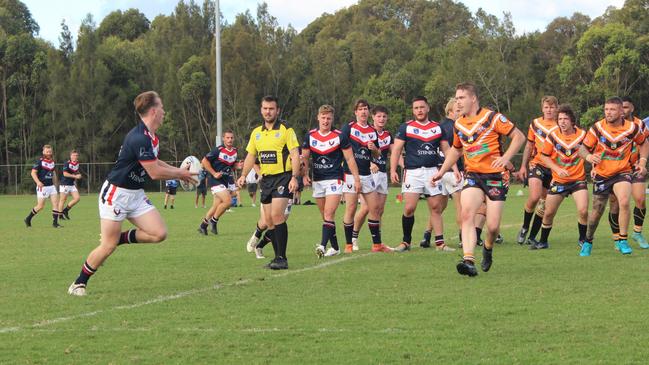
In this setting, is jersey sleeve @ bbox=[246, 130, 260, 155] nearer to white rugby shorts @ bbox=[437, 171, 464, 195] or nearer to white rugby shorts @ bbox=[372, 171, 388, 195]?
white rugby shorts @ bbox=[372, 171, 388, 195]

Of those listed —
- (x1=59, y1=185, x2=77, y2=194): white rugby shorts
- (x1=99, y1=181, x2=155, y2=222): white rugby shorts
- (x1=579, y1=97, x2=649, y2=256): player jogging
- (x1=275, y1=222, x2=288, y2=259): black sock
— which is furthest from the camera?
(x1=59, y1=185, x2=77, y2=194): white rugby shorts

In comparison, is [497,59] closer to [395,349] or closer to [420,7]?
[420,7]

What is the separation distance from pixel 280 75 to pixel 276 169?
6017cm

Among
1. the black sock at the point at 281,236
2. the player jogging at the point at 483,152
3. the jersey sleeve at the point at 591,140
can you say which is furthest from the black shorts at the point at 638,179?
the black sock at the point at 281,236

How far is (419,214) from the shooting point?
24.9 m

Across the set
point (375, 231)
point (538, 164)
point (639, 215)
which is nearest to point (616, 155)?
point (639, 215)

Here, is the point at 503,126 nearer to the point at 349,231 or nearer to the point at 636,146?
the point at 636,146

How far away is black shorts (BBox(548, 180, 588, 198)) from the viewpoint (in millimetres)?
12906

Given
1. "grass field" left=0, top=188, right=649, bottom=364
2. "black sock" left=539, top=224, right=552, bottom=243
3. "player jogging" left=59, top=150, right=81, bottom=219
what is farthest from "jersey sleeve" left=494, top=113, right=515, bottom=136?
"player jogging" left=59, top=150, right=81, bottom=219

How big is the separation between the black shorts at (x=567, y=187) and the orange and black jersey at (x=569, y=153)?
0.05m

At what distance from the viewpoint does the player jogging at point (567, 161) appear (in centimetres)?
1286

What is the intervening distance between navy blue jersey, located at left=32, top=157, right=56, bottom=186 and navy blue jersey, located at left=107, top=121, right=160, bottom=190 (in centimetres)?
1480

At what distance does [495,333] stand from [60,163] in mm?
60548

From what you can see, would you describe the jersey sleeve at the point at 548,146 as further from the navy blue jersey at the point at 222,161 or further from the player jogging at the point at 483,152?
the navy blue jersey at the point at 222,161
